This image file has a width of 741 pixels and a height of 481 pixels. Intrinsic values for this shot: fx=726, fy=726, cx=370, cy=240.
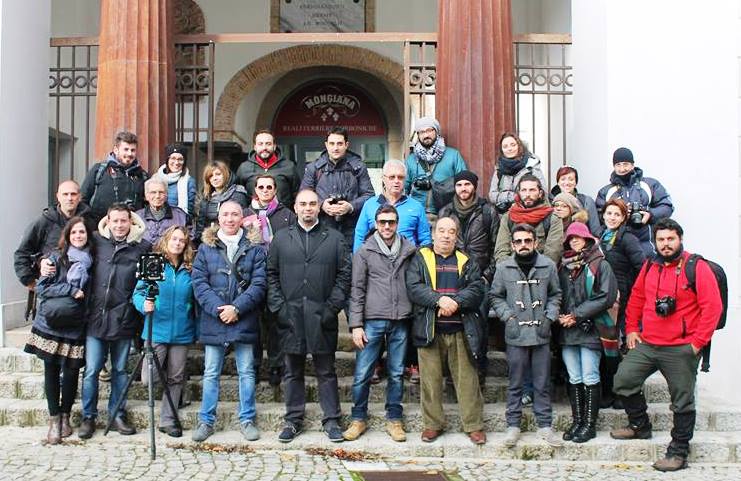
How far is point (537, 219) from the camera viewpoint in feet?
18.5

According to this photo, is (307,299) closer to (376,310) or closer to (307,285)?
(307,285)

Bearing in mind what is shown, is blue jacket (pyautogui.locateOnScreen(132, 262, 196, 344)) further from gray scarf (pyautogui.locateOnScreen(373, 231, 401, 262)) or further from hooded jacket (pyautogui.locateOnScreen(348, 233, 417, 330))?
gray scarf (pyautogui.locateOnScreen(373, 231, 401, 262))

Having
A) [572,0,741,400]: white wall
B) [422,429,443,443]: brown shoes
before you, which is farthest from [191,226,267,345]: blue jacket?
[572,0,741,400]: white wall

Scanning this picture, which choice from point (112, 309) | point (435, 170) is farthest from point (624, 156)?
point (112, 309)

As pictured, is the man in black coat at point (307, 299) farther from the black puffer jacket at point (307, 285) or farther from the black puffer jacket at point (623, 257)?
the black puffer jacket at point (623, 257)

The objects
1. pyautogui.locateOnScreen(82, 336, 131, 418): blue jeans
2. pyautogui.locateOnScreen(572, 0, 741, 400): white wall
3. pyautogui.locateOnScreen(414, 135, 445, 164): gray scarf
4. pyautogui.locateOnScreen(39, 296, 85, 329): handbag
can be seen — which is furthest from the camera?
pyautogui.locateOnScreen(572, 0, 741, 400): white wall

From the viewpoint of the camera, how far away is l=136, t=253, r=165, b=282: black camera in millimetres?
5117

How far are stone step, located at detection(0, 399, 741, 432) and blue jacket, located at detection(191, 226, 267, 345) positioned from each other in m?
0.71

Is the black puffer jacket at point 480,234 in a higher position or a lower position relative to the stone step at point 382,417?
higher

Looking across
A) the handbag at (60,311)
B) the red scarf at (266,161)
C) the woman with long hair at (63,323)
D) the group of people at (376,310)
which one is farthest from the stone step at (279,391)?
the red scarf at (266,161)

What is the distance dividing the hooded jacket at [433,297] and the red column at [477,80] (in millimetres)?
1953

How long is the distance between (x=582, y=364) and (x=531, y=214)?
1204 mm

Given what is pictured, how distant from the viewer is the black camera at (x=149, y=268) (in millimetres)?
5117

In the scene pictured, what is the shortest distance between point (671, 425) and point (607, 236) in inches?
62.2
